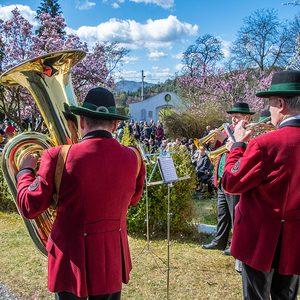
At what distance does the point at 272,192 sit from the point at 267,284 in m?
0.58

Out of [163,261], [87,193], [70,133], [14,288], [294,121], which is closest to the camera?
[87,193]

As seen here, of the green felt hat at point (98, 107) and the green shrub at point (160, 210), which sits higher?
the green felt hat at point (98, 107)

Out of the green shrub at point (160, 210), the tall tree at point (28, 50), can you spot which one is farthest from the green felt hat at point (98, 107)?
the tall tree at point (28, 50)

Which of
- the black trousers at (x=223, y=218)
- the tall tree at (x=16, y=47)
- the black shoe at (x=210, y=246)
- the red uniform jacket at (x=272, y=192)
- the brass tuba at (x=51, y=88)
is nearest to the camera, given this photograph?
the red uniform jacket at (x=272, y=192)

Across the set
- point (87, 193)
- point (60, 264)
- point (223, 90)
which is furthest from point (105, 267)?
point (223, 90)

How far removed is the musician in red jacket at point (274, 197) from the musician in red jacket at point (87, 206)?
766mm

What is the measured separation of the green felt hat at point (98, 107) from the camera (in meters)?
1.48

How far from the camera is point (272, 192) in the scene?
5.17 feet

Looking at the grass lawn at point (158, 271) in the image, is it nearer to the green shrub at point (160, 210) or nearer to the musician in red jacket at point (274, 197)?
the green shrub at point (160, 210)

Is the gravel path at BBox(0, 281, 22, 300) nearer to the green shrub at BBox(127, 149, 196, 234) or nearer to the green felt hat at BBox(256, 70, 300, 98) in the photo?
the green shrub at BBox(127, 149, 196, 234)

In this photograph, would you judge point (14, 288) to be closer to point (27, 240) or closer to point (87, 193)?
point (27, 240)

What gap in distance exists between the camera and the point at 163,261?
354 centimetres

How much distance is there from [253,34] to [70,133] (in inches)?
795

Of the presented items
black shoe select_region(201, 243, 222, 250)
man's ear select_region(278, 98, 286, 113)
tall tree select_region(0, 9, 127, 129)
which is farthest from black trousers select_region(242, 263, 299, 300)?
tall tree select_region(0, 9, 127, 129)
